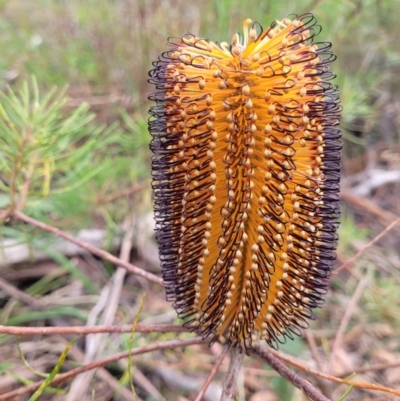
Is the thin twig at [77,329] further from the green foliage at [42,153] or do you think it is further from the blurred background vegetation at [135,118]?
the blurred background vegetation at [135,118]

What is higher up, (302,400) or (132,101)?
(132,101)

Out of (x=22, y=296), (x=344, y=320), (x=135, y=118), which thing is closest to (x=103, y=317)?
(x=22, y=296)

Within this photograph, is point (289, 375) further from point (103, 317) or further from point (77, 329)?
point (103, 317)

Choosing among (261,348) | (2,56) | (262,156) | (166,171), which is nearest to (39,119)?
(166,171)

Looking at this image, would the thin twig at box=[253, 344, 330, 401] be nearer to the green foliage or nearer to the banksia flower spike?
the banksia flower spike

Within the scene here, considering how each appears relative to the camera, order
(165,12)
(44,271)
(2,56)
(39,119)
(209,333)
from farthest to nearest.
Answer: (2,56), (165,12), (44,271), (39,119), (209,333)

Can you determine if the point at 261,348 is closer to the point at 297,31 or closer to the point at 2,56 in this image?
Answer: the point at 297,31
